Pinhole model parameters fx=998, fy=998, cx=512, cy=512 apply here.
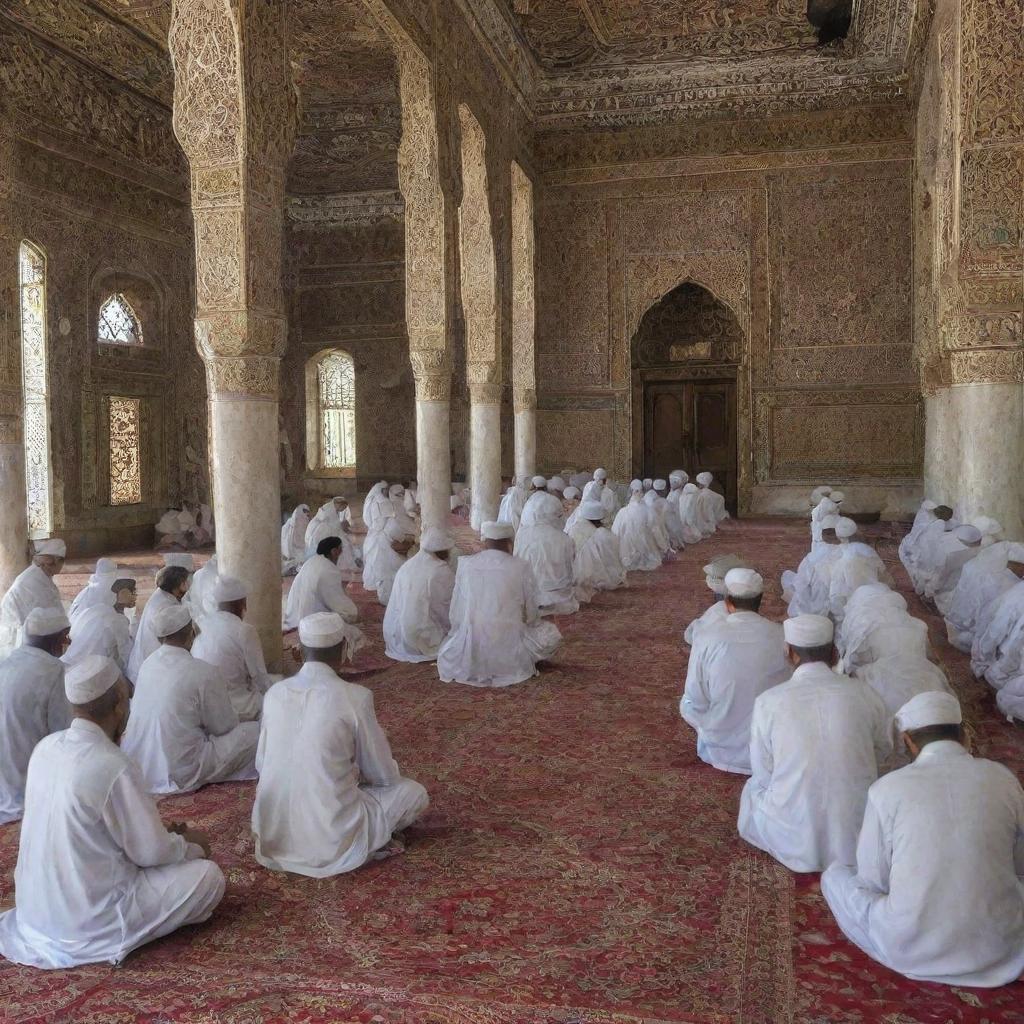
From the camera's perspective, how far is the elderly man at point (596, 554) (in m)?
8.73

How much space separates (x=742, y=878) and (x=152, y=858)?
70.8 inches

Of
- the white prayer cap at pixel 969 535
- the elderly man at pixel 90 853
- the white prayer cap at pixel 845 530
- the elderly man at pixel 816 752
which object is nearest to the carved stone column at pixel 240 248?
the elderly man at pixel 90 853

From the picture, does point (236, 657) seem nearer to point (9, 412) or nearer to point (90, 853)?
point (90, 853)

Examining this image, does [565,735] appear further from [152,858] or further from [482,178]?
[482,178]

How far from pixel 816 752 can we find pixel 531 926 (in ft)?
3.42

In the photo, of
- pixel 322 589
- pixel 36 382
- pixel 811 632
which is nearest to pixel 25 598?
A: pixel 322 589

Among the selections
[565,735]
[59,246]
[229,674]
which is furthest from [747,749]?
[59,246]

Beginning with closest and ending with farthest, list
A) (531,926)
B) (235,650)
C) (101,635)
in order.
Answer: (531,926)
(235,650)
(101,635)

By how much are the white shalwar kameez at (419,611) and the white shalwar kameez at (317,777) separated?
3.02 meters

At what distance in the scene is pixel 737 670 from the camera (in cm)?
412

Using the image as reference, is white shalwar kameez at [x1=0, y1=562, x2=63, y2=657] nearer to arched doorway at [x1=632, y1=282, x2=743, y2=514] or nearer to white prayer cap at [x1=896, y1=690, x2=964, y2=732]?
white prayer cap at [x1=896, y1=690, x2=964, y2=732]

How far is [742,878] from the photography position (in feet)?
10.5

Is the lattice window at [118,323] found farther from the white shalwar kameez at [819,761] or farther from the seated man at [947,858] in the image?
the seated man at [947,858]

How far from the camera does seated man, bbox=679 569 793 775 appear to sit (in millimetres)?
4117
